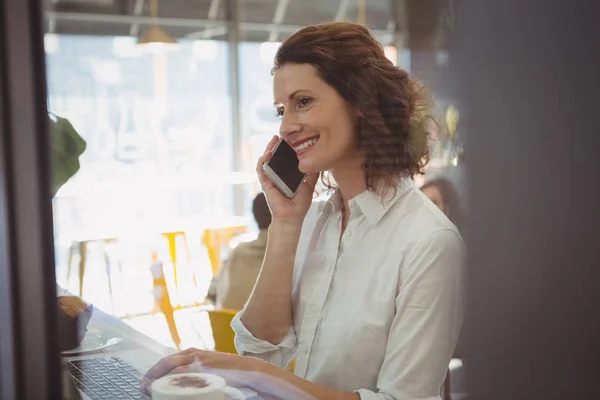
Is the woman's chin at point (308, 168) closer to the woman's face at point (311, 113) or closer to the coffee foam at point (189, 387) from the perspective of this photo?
the woman's face at point (311, 113)

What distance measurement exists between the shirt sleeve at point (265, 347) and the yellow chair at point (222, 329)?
0.04 feet

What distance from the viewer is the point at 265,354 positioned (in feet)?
3.75

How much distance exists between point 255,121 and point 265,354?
0.40 meters

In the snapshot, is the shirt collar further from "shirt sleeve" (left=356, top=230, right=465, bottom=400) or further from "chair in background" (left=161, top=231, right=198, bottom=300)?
"chair in background" (left=161, top=231, right=198, bottom=300)

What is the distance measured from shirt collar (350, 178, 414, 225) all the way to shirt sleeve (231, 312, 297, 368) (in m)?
0.24

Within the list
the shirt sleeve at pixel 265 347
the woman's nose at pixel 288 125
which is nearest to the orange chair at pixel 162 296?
the shirt sleeve at pixel 265 347

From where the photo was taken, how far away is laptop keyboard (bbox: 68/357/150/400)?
3.33ft

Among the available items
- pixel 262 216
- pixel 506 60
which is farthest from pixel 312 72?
pixel 506 60

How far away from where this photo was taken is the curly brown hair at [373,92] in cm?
69

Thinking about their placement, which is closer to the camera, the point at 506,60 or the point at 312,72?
the point at 506,60

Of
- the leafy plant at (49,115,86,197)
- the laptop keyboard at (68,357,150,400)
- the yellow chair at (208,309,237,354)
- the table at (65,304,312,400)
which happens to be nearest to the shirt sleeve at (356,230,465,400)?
the table at (65,304,312,400)

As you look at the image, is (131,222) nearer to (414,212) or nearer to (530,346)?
(414,212)

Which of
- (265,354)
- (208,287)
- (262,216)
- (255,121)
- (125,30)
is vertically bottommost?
(265,354)

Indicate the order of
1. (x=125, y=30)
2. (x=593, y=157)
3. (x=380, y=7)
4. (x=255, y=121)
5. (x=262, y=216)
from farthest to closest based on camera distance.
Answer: (x=262, y=216) → (x=255, y=121) → (x=125, y=30) → (x=380, y=7) → (x=593, y=157)
